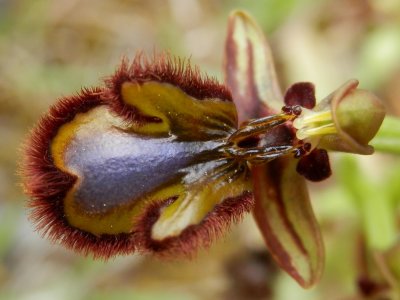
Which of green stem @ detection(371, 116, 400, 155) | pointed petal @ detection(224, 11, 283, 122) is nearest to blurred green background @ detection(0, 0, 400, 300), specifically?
green stem @ detection(371, 116, 400, 155)

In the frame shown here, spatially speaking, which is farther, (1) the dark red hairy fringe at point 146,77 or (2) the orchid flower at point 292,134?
(1) the dark red hairy fringe at point 146,77

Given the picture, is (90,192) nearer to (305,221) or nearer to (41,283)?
(305,221)

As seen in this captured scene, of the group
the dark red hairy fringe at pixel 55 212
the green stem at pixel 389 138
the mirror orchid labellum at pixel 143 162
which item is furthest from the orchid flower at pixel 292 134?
the dark red hairy fringe at pixel 55 212

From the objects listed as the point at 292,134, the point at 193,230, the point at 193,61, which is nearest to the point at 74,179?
the point at 193,230

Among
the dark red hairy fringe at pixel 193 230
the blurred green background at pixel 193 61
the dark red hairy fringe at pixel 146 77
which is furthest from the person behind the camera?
the blurred green background at pixel 193 61

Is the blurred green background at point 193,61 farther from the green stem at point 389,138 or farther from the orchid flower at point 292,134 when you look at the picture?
the orchid flower at point 292,134

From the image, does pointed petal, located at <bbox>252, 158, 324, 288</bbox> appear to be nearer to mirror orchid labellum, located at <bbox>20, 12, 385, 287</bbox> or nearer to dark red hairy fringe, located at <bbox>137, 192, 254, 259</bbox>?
mirror orchid labellum, located at <bbox>20, 12, 385, 287</bbox>
